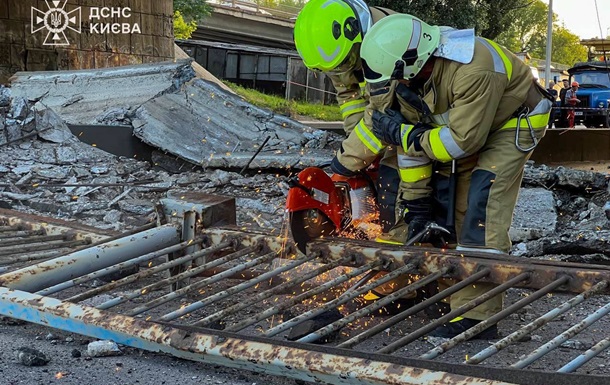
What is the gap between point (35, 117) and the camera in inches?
395

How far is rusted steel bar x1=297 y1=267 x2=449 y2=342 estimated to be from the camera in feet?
9.69

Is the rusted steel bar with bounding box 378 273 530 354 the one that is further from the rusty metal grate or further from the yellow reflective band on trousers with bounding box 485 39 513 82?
the yellow reflective band on trousers with bounding box 485 39 513 82

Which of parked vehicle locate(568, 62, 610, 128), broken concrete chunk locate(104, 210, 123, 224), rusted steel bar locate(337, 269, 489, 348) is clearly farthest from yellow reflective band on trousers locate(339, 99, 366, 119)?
parked vehicle locate(568, 62, 610, 128)

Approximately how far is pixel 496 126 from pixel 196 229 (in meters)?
1.58

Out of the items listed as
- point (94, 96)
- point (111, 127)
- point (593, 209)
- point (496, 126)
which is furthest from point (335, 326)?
point (94, 96)

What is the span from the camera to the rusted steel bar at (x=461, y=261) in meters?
3.26

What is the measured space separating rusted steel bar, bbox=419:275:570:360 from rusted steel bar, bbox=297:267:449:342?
34 centimetres

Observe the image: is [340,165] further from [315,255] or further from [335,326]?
[335,326]

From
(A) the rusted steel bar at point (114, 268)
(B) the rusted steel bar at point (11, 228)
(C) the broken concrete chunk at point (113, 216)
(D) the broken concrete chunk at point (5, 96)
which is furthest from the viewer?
(D) the broken concrete chunk at point (5, 96)

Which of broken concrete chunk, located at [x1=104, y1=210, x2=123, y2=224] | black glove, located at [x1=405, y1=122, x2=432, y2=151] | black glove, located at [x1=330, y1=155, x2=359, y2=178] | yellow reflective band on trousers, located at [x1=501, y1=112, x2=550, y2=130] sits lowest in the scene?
broken concrete chunk, located at [x1=104, y1=210, x2=123, y2=224]

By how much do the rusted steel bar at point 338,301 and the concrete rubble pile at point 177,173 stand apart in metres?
2.48

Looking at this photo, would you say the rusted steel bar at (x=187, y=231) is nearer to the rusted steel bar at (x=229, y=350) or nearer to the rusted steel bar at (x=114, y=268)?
the rusted steel bar at (x=114, y=268)

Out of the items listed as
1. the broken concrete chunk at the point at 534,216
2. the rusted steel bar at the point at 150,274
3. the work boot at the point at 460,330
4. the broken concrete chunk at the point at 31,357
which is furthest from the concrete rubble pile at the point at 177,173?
the broken concrete chunk at the point at 31,357

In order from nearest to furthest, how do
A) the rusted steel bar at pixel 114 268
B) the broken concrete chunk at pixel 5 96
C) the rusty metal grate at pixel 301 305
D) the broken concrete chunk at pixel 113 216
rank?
the rusty metal grate at pixel 301 305 < the rusted steel bar at pixel 114 268 < the broken concrete chunk at pixel 113 216 < the broken concrete chunk at pixel 5 96
